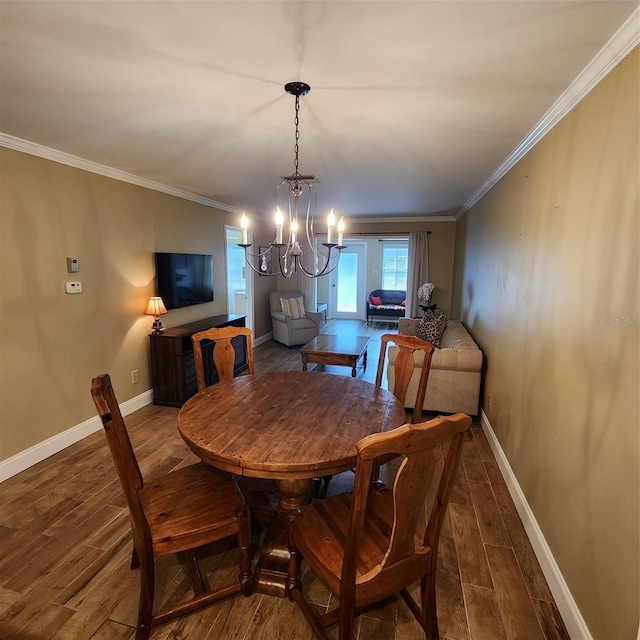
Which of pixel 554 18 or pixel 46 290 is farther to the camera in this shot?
pixel 46 290

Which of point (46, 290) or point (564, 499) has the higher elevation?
point (46, 290)

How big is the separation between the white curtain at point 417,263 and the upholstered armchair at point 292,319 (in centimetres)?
176

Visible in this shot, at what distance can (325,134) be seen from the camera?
236 cm

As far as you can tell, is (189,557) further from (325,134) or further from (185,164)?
(185,164)

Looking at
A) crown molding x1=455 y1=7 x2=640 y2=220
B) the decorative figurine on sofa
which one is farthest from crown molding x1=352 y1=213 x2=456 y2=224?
crown molding x1=455 y1=7 x2=640 y2=220

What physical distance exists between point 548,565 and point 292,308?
5.35 meters

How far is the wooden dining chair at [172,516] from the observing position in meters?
1.34

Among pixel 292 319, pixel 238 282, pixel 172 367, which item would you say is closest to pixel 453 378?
pixel 172 367

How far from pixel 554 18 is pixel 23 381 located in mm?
3535

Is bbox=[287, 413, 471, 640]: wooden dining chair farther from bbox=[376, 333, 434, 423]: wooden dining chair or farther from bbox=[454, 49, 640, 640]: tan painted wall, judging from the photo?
bbox=[376, 333, 434, 423]: wooden dining chair

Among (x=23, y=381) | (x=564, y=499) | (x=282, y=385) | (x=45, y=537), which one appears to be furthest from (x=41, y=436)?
(x=564, y=499)

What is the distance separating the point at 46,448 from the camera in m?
2.78

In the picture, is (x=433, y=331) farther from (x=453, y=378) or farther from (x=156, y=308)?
(x=156, y=308)

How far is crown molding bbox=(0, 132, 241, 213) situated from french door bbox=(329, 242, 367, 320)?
556 centimetres
